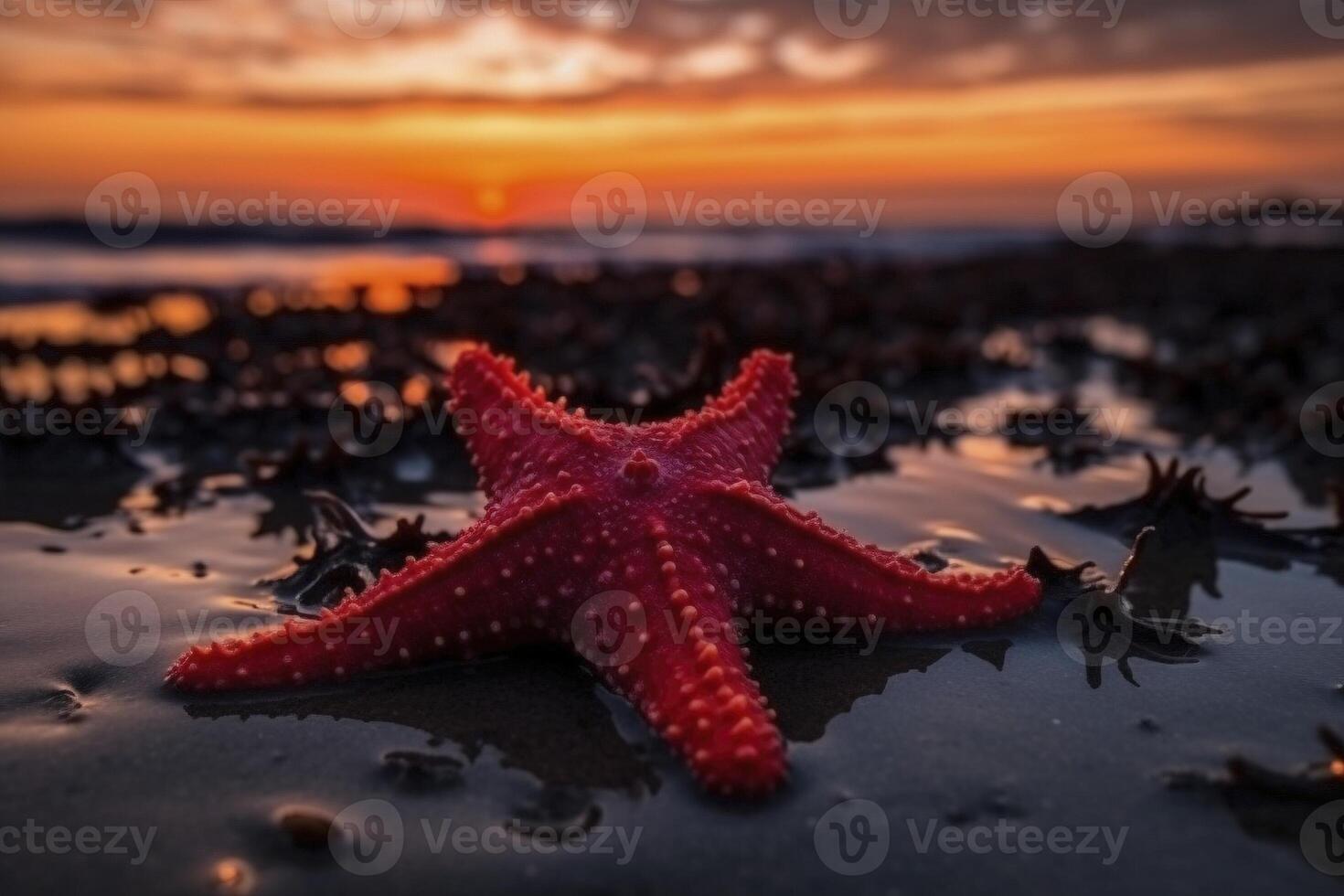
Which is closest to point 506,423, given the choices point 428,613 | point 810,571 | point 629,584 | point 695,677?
point 428,613

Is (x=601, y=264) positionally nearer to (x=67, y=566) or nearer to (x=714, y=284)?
(x=714, y=284)

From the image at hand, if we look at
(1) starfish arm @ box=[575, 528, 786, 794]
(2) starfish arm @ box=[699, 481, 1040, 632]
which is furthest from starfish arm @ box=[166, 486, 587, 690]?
(2) starfish arm @ box=[699, 481, 1040, 632]

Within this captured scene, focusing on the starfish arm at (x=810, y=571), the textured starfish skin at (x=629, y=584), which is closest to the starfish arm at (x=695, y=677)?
the textured starfish skin at (x=629, y=584)

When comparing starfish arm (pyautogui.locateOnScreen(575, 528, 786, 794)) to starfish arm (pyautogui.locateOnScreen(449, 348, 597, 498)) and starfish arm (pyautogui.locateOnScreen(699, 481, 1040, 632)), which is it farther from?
starfish arm (pyautogui.locateOnScreen(449, 348, 597, 498))

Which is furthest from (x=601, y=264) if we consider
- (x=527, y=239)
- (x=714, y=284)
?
(x=527, y=239)

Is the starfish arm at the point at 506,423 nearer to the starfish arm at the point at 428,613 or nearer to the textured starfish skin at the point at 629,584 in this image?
the textured starfish skin at the point at 629,584
